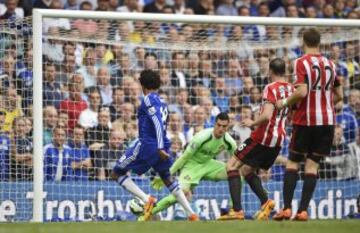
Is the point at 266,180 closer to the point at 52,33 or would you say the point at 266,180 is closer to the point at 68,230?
the point at 52,33

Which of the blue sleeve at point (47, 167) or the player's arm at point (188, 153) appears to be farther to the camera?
the player's arm at point (188, 153)

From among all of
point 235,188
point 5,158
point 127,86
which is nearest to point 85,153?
point 5,158

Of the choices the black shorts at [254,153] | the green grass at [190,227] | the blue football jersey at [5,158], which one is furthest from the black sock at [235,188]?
the blue football jersey at [5,158]

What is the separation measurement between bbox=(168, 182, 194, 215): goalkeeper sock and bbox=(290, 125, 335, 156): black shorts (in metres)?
2.38

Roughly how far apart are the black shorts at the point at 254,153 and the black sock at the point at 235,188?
174 mm

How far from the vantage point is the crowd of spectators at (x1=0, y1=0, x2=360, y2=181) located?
13.5 metres

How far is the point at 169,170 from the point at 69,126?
4.94ft

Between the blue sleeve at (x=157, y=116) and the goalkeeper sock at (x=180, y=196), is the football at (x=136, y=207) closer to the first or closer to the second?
the goalkeeper sock at (x=180, y=196)

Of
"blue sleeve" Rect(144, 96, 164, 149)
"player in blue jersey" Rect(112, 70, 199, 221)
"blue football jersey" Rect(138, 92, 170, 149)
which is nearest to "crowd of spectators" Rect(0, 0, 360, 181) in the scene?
"player in blue jersey" Rect(112, 70, 199, 221)

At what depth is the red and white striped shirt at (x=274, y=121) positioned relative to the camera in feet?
39.1

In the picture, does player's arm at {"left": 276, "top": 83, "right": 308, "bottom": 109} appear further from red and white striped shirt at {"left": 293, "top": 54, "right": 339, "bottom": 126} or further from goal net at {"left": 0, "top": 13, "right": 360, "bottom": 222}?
goal net at {"left": 0, "top": 13, "right": 360, "bottom": 222}

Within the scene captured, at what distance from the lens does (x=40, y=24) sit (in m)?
12.8

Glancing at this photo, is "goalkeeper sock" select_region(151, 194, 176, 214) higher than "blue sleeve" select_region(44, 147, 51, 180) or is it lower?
lower

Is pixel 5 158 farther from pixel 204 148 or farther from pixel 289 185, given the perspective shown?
pixel 289 185
